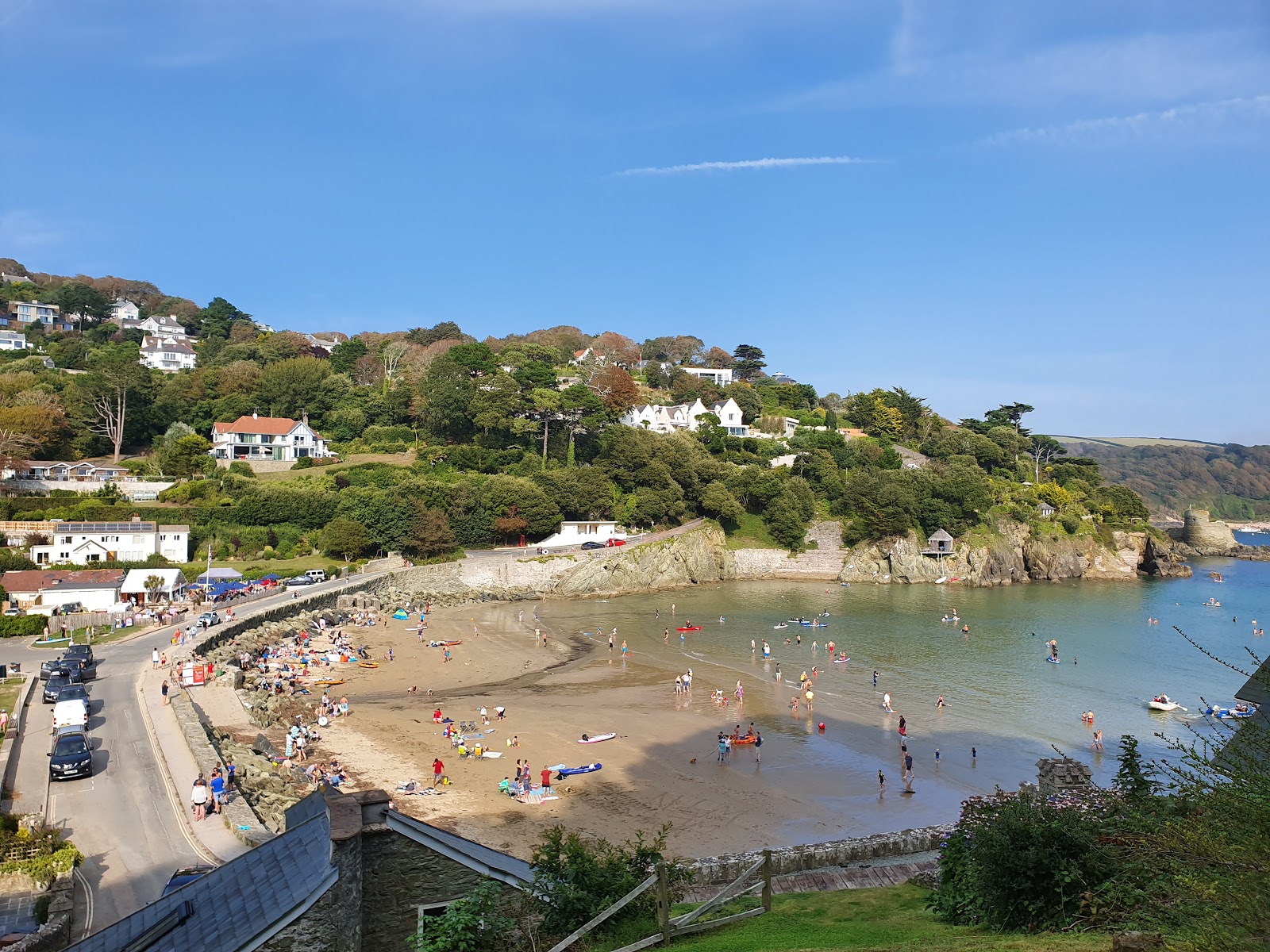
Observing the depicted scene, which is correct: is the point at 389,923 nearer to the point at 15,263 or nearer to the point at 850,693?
the point at 850,693

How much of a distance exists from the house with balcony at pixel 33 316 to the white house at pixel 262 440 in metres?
49.9

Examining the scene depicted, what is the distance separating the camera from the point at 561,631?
133 ft

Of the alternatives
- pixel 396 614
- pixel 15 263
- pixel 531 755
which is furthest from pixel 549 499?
pixel 15 263

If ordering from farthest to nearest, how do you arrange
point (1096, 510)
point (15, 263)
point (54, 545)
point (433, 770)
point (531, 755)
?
point (15, 263) < point (1096, 510) < point (54, 545) < point (531, 755) < point (433, 770)

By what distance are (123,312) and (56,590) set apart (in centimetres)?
9517

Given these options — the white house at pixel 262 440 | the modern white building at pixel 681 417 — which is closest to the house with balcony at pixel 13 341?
the white house at pixel 262 440

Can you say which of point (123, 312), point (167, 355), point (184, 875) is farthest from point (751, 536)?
point (123, 312)

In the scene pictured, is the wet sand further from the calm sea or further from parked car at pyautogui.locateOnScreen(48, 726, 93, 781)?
parked car at pyautogui.locateOnScreen(48, 726, 93, 781)

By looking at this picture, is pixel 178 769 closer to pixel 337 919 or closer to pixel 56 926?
pixel 56 926

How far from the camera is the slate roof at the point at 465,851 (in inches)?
246

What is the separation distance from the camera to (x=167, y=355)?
85.4 m

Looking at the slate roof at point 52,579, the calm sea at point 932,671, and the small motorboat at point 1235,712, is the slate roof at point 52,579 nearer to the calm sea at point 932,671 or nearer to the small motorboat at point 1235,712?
the calm sea at point 932,671

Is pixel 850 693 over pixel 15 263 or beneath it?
beneath

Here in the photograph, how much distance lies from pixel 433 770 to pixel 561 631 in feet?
64.3
